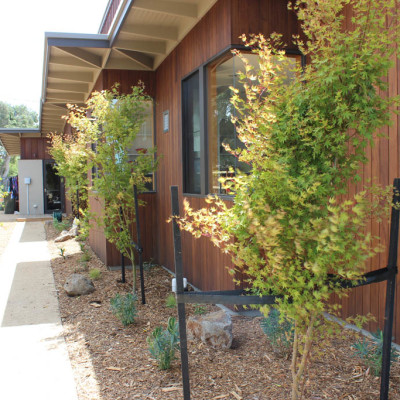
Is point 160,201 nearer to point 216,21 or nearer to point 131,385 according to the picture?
point 216,21

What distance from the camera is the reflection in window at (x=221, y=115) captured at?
4465 mm

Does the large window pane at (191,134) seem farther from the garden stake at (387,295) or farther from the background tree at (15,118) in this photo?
the background tree at (15,118)

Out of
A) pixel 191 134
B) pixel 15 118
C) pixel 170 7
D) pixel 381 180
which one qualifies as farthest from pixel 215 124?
pixel 15 118

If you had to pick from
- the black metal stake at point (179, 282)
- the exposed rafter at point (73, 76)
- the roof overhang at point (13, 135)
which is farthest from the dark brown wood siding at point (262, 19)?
the roof overhang at point (13, 135)

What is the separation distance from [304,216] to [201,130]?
3.10 m

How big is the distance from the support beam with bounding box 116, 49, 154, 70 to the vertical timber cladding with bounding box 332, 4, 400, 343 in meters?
3.57

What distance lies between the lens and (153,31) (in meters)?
5.57

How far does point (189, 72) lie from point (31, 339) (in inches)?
140

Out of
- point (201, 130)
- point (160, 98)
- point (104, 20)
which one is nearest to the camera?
point (201, 130)

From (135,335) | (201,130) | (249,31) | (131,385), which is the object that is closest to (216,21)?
(249,31)

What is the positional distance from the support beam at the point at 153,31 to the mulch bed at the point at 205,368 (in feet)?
11.9

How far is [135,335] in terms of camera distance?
12.7 ft

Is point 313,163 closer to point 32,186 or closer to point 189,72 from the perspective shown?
point 189,72

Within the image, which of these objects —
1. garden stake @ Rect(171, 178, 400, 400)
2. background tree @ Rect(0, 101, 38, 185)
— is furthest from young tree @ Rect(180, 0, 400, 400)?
background tree @ Rect(0, 101, 38, 185)
